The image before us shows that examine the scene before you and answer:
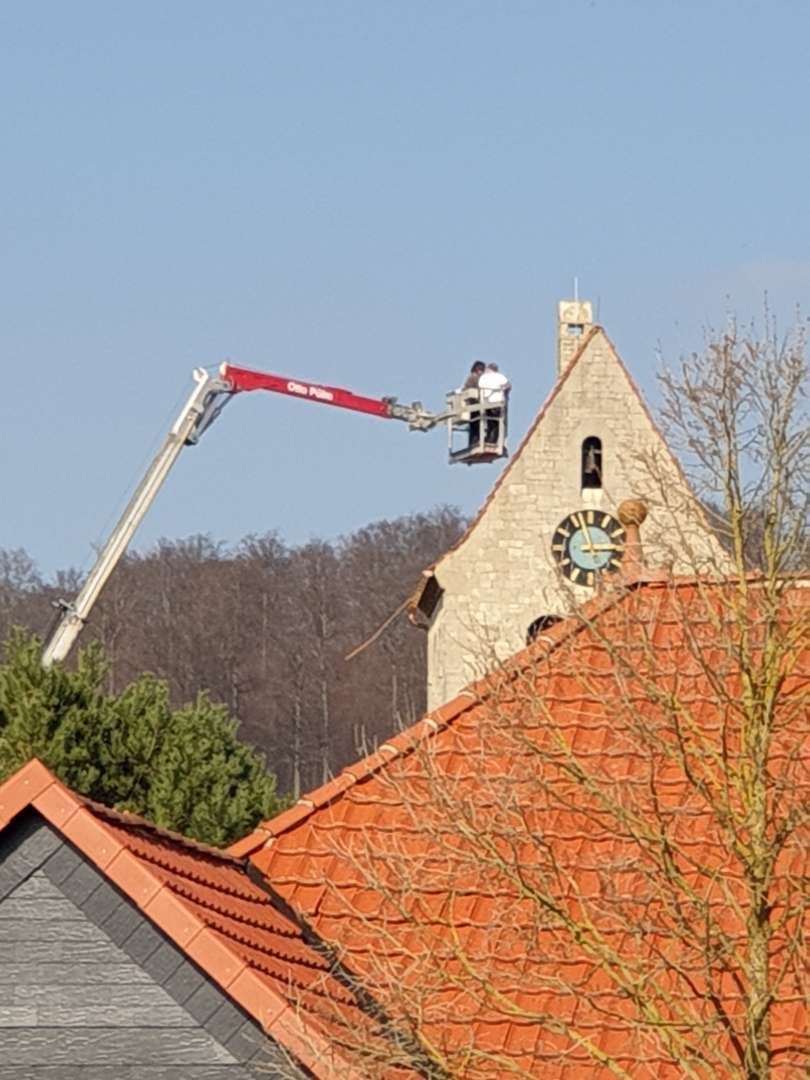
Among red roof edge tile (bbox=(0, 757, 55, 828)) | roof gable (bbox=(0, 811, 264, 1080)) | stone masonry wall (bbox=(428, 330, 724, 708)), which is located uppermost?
stone masonry wall (bbox=(428, 330, 724, 708))

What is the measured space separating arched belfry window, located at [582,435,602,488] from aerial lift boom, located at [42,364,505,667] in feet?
5.71

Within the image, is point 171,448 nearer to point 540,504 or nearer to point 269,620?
point 540,504

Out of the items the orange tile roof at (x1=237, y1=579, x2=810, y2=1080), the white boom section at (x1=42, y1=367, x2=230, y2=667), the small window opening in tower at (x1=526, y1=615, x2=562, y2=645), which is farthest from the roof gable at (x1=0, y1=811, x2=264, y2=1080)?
the white boom section at (x1=42, y1=367, x2=230, y2=667)

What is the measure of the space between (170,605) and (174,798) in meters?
56.0

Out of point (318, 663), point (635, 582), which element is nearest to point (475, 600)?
point (635, 582)

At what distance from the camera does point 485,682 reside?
1237 centimetres

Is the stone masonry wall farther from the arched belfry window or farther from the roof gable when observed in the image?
the roof gable

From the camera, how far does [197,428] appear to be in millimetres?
45406

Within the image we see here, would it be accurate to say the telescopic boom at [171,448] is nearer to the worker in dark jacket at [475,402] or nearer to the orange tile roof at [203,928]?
the worker in dark jacket at [475,402]

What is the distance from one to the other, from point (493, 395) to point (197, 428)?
8087 mm

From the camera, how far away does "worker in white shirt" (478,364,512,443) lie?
51312 millimetres

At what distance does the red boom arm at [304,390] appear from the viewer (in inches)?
1822

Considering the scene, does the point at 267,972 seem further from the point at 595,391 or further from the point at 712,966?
the point at 595,391

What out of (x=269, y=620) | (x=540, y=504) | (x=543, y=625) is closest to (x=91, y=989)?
(x=543, y=625)
